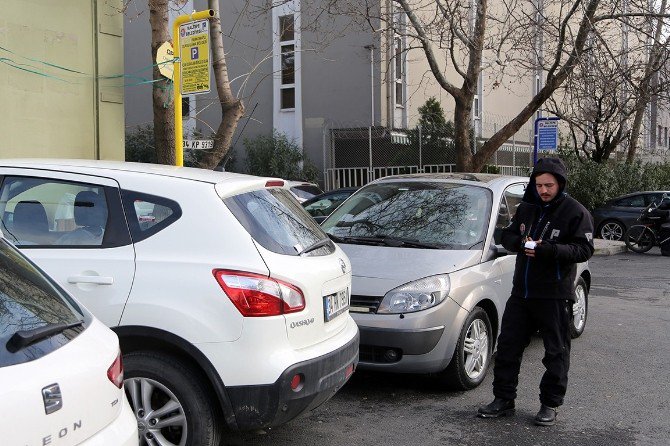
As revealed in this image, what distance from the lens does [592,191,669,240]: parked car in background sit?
19.7m

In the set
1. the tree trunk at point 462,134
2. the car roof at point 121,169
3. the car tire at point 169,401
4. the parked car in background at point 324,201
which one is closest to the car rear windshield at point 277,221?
the car roof at point 121,169

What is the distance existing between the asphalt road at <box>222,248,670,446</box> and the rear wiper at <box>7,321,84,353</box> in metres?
1.92

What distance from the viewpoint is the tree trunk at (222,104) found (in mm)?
10023

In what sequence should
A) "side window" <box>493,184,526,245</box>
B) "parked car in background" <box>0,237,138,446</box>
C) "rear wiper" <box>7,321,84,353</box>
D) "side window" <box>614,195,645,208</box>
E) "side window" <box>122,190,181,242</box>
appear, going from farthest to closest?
1. "side window" <box>614,195,645,208</box>
2. "side window" <box>493,184,526,245</box>
3. "side window" <box>122,190,181,242</box>
4. "rear wiper" <box>7,321,84,353</box>
5. "parked car in background" <box>0,237,138,446</box>

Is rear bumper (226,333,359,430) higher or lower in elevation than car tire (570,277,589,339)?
higher

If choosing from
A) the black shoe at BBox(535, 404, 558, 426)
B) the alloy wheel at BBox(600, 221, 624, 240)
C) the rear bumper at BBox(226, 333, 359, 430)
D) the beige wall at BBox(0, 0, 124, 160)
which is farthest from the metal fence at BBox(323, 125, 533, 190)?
the rear bumper at BBox(226, 333, 359, 430)

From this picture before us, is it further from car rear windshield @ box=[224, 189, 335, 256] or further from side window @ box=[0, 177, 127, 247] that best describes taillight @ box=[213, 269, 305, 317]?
side window @ box=[0, 177, 127, 247]

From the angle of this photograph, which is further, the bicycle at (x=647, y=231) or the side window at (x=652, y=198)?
the side window at (x=652, y=198)

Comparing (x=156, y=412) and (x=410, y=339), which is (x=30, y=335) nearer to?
(x=156, y=412)

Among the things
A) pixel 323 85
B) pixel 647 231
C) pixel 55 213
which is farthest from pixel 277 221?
pixel 323 85

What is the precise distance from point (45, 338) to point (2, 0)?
889 cm

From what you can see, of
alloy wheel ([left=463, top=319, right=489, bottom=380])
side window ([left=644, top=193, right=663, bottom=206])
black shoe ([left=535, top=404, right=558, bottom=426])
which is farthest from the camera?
side window ([left=644, top=193, right=663, bottom=206])

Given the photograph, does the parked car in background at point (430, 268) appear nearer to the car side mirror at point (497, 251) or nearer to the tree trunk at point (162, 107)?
the car side mirror at point (497, 251)

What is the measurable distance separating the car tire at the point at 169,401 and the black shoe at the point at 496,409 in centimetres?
220
